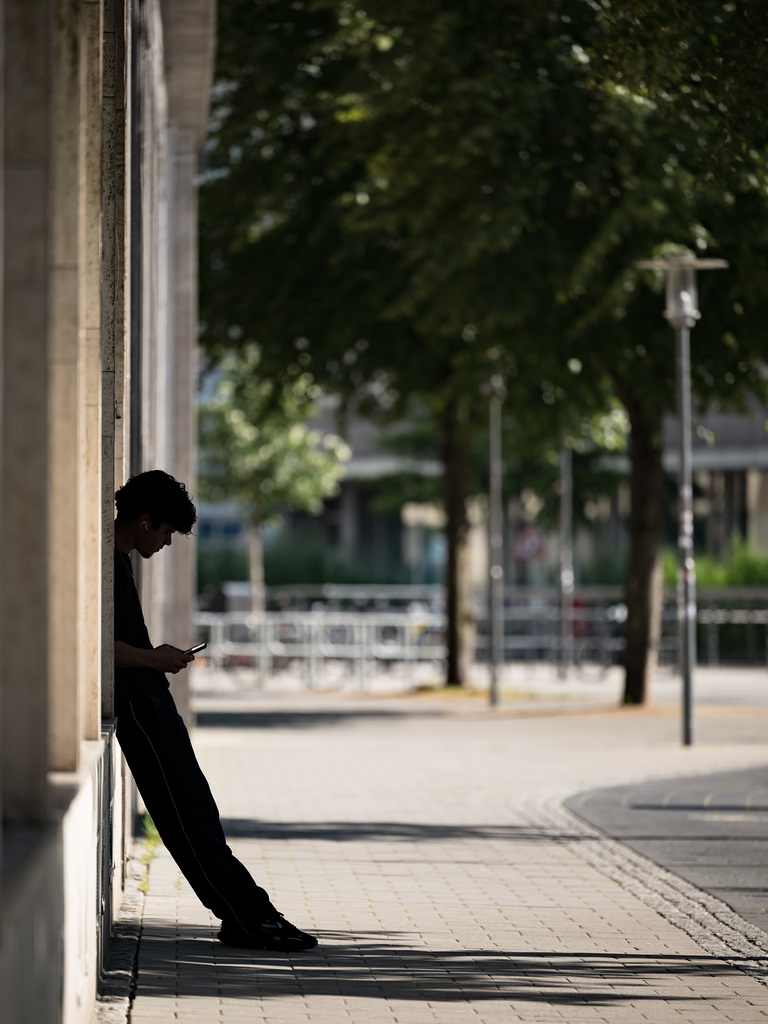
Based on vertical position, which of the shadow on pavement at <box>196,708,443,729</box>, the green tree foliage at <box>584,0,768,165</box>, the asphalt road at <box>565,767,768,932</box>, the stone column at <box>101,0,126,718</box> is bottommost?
the shadow on pavement at <box>196,708,443,729</box>

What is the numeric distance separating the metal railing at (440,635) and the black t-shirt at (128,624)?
19.8 meters

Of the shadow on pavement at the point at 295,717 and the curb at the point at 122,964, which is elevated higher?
the curb at the point at 122,964

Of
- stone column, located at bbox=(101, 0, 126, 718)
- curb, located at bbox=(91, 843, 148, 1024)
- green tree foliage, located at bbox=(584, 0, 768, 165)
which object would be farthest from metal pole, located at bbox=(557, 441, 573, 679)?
stone column, located at bbox=(101, 0, 126, 718)

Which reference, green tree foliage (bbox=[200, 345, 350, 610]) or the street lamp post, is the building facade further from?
green tree foliage (bbox=[200, 345, 350, 610])

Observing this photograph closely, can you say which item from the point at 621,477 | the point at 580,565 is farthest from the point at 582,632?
the point at 580,565

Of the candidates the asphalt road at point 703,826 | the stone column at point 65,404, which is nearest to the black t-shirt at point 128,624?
the stone column at point 65,404

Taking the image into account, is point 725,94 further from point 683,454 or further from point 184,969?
point 683,454

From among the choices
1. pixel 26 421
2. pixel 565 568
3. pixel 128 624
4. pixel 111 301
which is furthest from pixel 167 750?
pixel 565 568

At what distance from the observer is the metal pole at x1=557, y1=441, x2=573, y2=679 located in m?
28.6

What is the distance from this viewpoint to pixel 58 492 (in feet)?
16.8

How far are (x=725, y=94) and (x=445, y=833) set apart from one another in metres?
4.43

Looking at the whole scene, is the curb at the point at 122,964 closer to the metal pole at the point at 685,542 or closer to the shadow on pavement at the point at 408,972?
the shadow on pavement at the point at 408,972

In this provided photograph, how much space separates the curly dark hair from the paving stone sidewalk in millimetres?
1604

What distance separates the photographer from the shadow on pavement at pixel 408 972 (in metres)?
6.04
